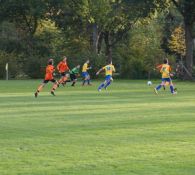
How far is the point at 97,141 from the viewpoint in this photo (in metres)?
13.3

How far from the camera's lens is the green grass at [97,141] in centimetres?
1025

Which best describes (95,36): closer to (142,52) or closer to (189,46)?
(142,52)

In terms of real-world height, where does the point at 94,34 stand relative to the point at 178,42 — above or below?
above

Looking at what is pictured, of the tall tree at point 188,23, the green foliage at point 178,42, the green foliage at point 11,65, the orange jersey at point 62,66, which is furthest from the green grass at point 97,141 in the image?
the green foliage at point 178,42

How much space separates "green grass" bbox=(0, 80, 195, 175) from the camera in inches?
404

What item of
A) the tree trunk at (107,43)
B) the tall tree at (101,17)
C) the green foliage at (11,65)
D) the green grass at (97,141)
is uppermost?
the tall tree at (101,17)

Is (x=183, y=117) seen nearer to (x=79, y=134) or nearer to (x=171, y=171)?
(x=79, y=134)

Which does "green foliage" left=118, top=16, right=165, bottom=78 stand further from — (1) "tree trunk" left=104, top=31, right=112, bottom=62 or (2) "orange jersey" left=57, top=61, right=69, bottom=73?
(2) "orange jersey" left=57, top=61, right=69, bottom=73

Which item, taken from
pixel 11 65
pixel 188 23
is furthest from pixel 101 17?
pixel 188 23

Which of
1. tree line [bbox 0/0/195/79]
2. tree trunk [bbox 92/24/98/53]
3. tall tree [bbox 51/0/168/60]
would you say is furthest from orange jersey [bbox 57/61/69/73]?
tree trunk [bbox 92/24/98/53]

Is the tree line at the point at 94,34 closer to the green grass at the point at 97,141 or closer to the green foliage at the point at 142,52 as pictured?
the green foliage at the point at 142,52

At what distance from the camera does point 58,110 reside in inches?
854

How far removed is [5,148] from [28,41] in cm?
6739

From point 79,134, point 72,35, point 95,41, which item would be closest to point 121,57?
point 95,41
